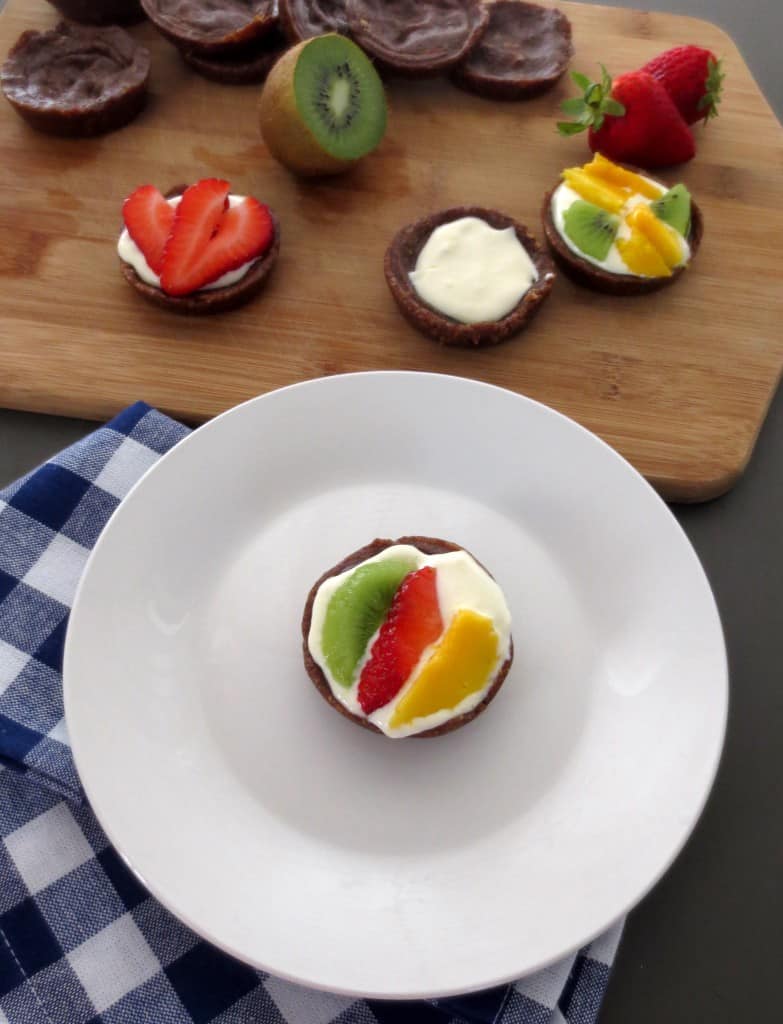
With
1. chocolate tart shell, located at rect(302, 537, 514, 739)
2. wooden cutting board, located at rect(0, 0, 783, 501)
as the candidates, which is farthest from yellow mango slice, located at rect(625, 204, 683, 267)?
chocolate tart shell, located at rect(302, 537, 514, 739)

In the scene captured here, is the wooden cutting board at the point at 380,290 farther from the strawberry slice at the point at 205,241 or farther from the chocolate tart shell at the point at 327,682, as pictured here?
the chocolate tart shell at the point at 327,682

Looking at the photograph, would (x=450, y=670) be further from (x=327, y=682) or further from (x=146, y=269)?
(x=146, y=269)

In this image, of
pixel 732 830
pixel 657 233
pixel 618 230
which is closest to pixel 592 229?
pixel 618 230

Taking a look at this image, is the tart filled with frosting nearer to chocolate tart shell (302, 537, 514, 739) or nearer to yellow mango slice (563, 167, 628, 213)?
yellow mango slice (563, 167, 628, 213)

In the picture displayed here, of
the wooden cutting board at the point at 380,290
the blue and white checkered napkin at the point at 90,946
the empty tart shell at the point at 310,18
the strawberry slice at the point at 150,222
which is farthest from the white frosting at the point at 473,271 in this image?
the blue and white checkered napkin at the point at 90,946

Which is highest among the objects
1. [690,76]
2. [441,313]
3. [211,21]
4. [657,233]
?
[690,76]

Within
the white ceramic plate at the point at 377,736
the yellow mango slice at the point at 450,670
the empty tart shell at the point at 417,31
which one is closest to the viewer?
the white ceramic plate at the point at 377,736

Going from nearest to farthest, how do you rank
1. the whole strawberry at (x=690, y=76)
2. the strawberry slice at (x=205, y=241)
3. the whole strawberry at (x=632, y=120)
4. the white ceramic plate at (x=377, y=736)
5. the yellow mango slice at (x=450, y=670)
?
the white ceramic plate at (x=377, y=736), the yellow mango slice at (x=450, y=670), the strawberry slice at (x=205, y=241), the whole strawberry at (x=632, y=120), the whole strawberry at (x=690, y=76)
